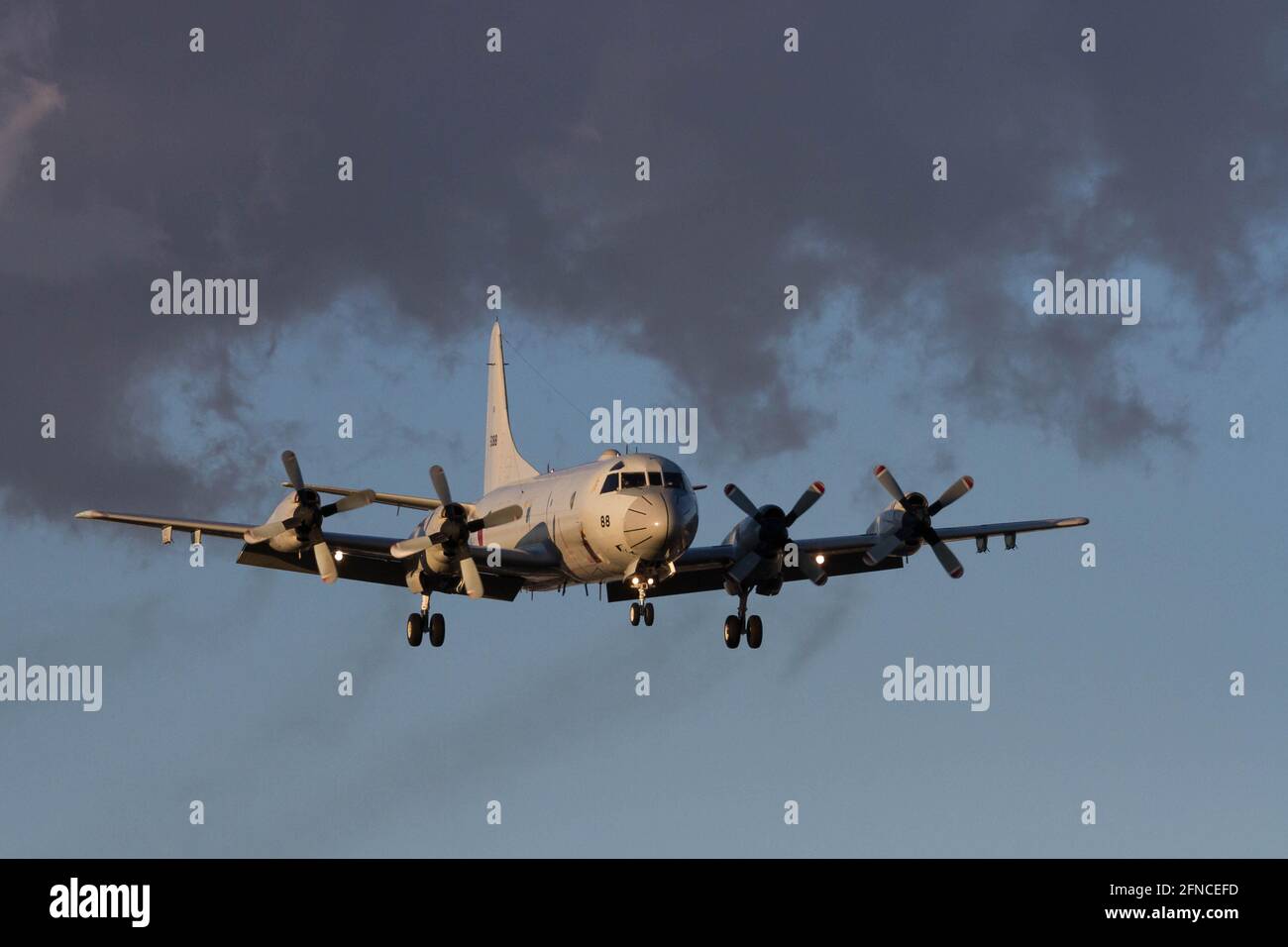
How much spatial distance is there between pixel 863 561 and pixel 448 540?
1430cm

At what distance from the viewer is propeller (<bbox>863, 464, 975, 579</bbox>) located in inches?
2346

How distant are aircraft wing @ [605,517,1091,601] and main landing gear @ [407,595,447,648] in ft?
17.3

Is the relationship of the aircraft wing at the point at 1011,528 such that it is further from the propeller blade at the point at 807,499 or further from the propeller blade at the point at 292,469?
the propeller blade at the point at 292,469

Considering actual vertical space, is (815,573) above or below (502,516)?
below

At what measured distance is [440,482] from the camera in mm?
58344

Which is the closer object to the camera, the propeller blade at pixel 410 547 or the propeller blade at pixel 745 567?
the propeller blade at pixel 410 547

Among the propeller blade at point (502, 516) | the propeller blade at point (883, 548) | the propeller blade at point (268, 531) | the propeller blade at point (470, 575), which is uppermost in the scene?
the propeller blade at point (502, 516)

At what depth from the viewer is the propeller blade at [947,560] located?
198 ft

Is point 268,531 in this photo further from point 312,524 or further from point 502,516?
point 502,516

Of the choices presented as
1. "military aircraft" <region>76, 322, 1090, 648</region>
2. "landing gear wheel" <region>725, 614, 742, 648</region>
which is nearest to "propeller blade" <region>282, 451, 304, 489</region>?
"military aircraft" <region>76, 322, 1090, 648</region>

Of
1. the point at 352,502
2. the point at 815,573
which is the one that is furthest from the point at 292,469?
the point at 815,573

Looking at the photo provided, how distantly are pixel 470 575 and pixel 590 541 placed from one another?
13.7ft

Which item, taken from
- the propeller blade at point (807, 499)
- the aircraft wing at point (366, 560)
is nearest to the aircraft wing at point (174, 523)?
the aircraft wing at point (366, 560)

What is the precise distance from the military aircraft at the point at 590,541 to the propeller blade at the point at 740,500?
1.2 inches
